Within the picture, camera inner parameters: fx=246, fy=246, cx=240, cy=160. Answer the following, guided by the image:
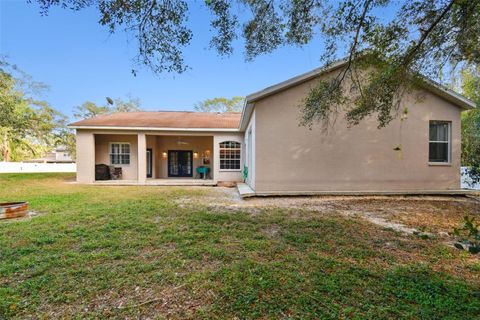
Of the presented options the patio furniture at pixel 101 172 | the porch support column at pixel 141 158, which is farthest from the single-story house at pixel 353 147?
the patio furniture at pixel 101 172

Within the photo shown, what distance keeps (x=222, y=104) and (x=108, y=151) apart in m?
21.9

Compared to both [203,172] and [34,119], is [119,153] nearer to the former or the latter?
[203,172]

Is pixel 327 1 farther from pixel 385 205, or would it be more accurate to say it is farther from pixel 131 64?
pixel 385 205

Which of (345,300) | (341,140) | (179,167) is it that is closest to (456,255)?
(345,300)

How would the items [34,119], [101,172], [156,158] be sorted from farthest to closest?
[34,119], [156,158], [101,172]

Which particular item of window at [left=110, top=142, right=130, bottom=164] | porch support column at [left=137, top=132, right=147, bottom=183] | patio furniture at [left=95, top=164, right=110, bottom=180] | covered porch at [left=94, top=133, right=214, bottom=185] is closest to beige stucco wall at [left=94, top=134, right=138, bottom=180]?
covered porch at [left=94, top=133, right=214, bottom=185]

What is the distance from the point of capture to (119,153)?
14.6m

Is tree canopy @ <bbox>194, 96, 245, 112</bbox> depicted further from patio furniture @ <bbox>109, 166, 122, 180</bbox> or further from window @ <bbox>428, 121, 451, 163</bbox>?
window @ <bbox>428, 121, 451, 163</bbox>

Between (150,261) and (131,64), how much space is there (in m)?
3.10

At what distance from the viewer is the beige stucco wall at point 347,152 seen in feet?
28.9

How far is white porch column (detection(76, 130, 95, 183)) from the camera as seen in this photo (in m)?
12.9

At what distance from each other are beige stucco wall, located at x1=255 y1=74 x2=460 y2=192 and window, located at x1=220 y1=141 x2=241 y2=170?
4.68 meters

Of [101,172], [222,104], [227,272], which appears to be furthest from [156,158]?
[222,104]

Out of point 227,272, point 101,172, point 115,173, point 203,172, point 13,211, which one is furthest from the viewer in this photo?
point 203,172
